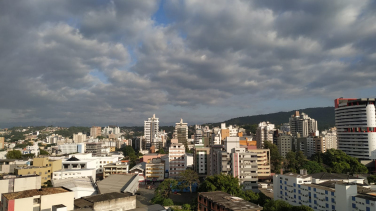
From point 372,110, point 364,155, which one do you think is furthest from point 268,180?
point 372,110

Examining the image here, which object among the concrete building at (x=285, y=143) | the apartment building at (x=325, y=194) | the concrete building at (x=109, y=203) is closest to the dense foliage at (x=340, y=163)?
the concrete building at (x=285, y=143)

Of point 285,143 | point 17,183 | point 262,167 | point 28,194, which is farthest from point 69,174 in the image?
point 285,143

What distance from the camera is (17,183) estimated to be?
2062 cm

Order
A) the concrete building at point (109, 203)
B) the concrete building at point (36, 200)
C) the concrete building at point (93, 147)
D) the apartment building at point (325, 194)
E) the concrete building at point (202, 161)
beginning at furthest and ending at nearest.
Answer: the concrete building at point (93, 147)
the concrete building at point (202, 161)
the concrete building at point (109, 203)
the apartment building at point (325, 194)
the concrete building at point (36, 200)

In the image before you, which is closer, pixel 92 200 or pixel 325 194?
pixel 92 200

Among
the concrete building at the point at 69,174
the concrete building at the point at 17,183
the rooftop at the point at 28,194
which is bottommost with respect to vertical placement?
the concrete building at the point at 69,174

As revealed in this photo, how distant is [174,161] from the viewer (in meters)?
40.5

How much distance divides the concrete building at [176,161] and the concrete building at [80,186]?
14.2m

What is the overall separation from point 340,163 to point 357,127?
12420mm

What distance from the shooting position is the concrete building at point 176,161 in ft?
133

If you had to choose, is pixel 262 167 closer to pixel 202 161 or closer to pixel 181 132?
pixel 202 161

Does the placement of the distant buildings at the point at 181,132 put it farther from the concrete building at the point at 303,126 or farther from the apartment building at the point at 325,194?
the apartment building at the point at 325,194

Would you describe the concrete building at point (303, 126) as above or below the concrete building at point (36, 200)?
above

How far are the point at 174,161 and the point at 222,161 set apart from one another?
1104 cm
